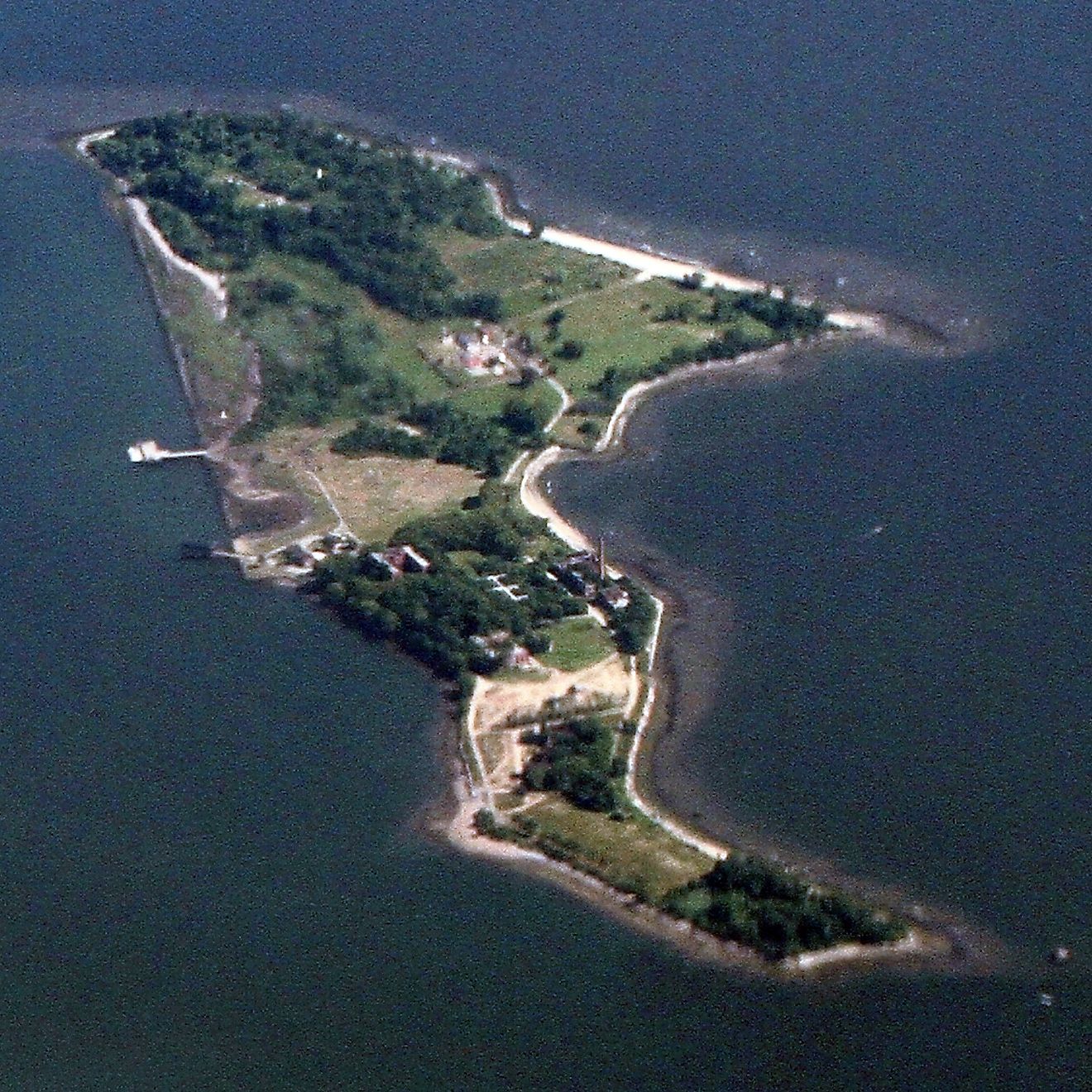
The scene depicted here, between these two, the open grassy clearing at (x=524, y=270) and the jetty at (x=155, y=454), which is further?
the open grassy clearing at (x=524, y=270)

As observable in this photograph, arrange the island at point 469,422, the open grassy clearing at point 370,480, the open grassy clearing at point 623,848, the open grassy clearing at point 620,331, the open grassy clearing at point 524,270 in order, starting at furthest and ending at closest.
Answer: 1. the open grassy clearing at point 524,270
2. the open grassy clearing at point 620,331
3. the open grassy clearing at point 370,480
4. the island at point 469,422
5. the open grassy clearing at point 623,848

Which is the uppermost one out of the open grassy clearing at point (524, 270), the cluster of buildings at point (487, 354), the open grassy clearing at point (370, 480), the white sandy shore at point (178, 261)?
the open grassy clearing at point (524, 270)

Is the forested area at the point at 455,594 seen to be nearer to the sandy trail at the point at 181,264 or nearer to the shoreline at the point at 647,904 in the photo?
the shoreline at the point at 647,904

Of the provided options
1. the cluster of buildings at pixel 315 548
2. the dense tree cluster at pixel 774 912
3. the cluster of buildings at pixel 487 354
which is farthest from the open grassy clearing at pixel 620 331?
the dense tree cluster at pixel 774 912

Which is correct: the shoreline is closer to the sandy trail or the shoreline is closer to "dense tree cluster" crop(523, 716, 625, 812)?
"dense tree cluster" crop(523, 716, 625, 812)

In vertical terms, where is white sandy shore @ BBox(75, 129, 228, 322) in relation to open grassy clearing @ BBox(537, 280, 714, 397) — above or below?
below

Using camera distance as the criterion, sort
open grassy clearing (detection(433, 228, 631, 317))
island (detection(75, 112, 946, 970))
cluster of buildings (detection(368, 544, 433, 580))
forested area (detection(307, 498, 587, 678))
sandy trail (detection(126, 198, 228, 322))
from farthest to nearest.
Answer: sandy trail (detection(126, 198, 228, 322)) < open grassy clearing (detection(433, 228, 631, 317)) < cluster of buildings (detection(368, 544, 433, 580)) < forested area (detection(307, 498, 587, 678)) < island (detection(75, 112, 946, 970))

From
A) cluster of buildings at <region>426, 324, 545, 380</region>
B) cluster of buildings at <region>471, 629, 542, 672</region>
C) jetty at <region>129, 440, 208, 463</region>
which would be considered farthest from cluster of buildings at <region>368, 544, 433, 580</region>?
cluster of buildings at <region>426, 324, 545, 380</region>
